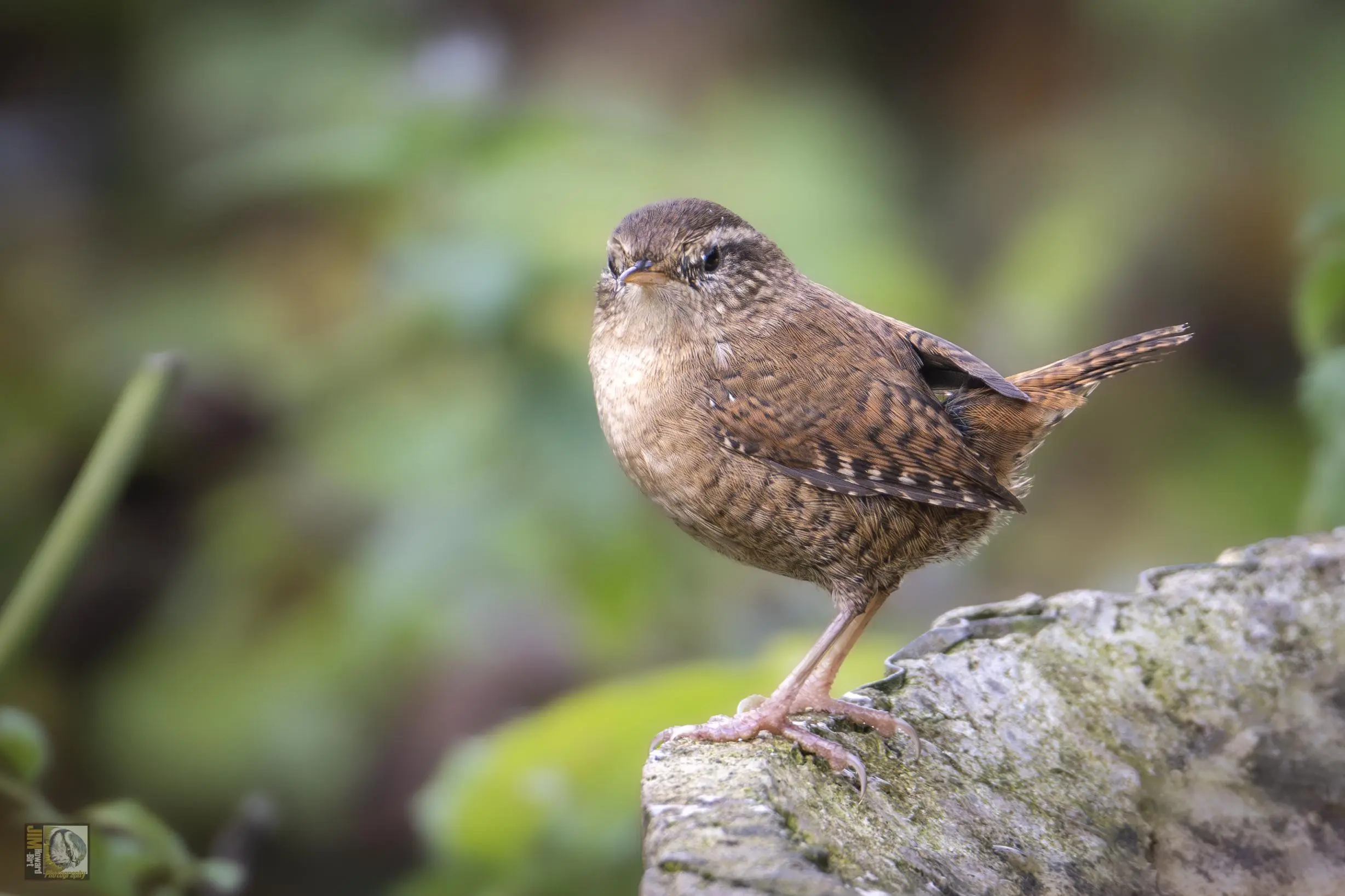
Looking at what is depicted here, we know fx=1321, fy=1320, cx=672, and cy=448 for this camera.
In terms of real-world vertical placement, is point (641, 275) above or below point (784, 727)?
above

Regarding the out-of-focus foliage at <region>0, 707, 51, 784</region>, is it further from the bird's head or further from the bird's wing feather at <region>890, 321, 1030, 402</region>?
the bird's wing feather at <region>890, 321, 1030, 402</region>

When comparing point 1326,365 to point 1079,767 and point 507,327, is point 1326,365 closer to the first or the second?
point 1079,767

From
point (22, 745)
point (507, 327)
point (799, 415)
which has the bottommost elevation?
point (22, 745)

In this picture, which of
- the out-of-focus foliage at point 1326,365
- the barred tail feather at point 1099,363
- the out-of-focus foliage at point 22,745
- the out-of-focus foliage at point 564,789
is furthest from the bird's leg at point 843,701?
the out-of-focus foliage at point 22,745

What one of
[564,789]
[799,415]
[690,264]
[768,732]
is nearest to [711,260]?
[690,264]

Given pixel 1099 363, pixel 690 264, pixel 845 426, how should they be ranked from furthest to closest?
1. pixel 1099 363
2. pixel 690 264
3. pixel 845 426

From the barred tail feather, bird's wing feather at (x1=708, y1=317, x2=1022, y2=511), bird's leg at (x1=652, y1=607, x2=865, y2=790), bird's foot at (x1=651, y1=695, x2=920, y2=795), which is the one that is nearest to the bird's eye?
bird's wing feather at (x1=708, y1=317, x2=1022, y2=511)

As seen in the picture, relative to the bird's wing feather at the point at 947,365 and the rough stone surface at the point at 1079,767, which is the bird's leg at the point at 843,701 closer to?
the rough stone surface at the point at 1079,767

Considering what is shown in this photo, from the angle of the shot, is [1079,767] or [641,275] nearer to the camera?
[1079,767]
